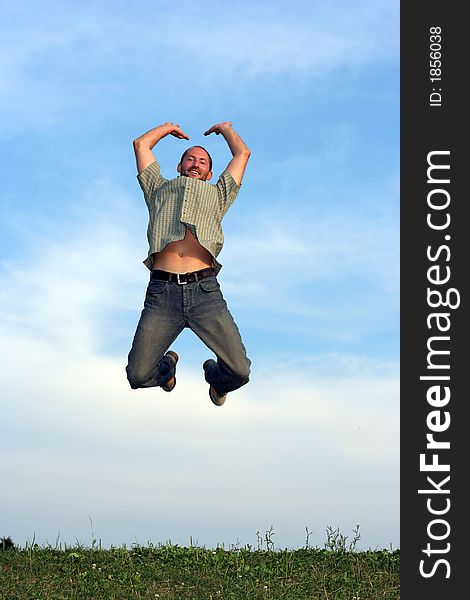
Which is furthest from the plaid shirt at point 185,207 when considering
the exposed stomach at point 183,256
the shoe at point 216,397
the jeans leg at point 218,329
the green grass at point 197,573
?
the green grass at point 197,573

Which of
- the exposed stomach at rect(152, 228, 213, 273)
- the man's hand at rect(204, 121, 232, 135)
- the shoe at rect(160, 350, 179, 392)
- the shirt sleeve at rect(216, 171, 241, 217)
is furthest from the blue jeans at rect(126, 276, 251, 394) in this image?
the man's hand at rect(204, 121, 232, 135)

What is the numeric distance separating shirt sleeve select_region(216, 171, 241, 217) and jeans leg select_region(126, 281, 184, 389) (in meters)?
1.33

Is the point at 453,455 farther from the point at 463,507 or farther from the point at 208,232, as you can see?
the point at 208,232

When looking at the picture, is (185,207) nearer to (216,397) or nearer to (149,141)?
(149,141)

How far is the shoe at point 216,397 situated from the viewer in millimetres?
12766

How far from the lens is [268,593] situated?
1285 cm

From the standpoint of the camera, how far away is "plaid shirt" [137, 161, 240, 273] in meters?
11.6

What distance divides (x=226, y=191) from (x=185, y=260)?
1.13 meters

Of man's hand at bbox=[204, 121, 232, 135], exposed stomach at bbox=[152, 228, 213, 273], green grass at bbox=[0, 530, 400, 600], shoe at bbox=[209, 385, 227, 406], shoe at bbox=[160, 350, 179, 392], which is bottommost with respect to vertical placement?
green grass at bbox=[0, 530, 400, 600]

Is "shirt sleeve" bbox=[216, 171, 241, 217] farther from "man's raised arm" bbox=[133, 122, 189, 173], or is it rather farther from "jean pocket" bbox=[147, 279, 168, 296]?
"jean pocket" bbox=[147, 279, 168, 296]

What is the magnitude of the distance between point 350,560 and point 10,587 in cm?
532

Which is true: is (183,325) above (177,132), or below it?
below

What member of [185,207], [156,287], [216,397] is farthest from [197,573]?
[185,207]

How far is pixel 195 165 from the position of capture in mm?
12180
